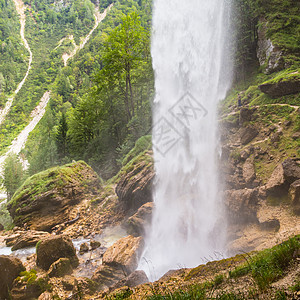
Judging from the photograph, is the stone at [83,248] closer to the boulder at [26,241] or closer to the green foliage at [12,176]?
the boulder at [26,241]

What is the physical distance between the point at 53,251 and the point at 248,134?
11.3m

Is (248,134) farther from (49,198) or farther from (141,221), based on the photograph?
(49,198)

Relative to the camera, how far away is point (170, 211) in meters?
11.0

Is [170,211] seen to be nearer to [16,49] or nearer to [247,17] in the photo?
[247,17]

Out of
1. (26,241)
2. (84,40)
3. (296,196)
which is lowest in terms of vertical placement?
(26,241)

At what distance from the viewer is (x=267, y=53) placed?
15617mm

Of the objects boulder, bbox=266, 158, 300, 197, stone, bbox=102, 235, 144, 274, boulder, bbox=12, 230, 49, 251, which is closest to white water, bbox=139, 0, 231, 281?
stone, bbox=102, 235, 144, 274

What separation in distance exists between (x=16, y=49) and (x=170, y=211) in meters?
174

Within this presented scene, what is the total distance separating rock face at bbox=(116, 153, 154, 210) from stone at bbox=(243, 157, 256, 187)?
5699 mm

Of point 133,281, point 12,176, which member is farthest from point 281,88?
point 12,176

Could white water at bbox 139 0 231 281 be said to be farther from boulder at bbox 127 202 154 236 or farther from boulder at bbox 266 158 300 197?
boulder at bbox 266 158 300 197

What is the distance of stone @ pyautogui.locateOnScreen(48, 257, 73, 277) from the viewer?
773 cm

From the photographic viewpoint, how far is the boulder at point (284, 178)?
709 centimetres

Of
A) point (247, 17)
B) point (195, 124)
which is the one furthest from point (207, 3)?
point (247, 17)
